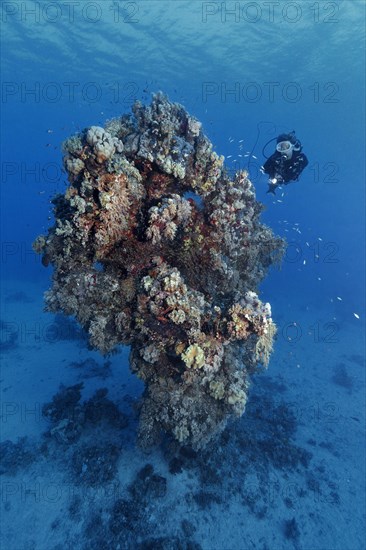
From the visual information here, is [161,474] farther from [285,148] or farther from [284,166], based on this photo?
[285,148]

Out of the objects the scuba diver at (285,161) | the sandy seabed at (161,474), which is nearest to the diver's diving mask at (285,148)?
the scuba diver at (285,161)

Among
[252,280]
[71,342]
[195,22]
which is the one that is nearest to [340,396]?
[252,280]

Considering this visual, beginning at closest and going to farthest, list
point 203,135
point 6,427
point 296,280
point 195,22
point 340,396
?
1. point 203,135
2. point 6,427
3. point 340,396
4. point 195,22
5. point 296,280

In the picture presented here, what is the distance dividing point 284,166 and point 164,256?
13.7 ft

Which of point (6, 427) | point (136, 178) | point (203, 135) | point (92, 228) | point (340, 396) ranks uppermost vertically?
point (203, 135)

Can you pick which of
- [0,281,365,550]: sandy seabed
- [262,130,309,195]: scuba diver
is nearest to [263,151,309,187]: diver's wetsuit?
[262,130,309,195]: scuba diver

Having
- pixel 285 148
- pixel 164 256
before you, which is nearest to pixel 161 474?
pixel 164 256

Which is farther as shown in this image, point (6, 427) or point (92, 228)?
point (6, 427)

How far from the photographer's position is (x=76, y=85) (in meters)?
45.5

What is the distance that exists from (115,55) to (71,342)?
33901 mm

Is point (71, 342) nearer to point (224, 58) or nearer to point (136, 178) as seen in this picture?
point (136, 178)

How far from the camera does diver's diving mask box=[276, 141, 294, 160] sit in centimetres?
859

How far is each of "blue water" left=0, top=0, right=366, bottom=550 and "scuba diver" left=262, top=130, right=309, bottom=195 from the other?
2.39 ft

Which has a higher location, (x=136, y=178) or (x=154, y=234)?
(x=136, y=178)
